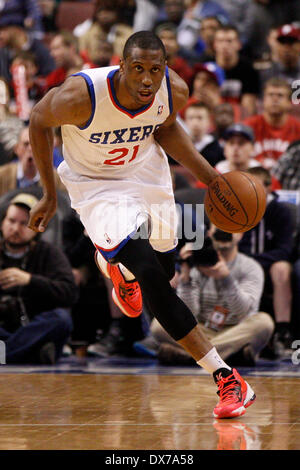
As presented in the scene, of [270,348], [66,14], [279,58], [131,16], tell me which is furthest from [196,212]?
[66,14]

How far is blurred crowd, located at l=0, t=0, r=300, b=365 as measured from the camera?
6352mm

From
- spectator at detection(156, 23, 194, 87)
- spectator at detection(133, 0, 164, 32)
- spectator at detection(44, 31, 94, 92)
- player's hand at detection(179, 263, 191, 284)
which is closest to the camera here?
player's hand at detection(179, 263, 191, 284)

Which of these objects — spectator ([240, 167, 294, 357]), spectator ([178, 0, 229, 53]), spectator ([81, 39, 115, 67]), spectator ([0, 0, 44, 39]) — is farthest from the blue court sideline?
spectator ([0, 0, 44, 39])

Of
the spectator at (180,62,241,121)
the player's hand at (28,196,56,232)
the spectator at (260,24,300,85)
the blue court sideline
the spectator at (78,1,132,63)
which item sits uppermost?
the spectator at (78,1,132,63)

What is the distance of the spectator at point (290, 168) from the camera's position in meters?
7.52

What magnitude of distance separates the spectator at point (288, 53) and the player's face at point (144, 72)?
544 centimetres

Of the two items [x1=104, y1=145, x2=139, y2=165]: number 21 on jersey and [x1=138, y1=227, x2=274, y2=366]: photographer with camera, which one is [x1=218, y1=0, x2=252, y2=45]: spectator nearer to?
[x1=138, y1=227, x2=274, y2=366]: photographer with camera

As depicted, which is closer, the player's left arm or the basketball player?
the basketball player

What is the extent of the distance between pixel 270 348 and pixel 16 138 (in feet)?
12.1

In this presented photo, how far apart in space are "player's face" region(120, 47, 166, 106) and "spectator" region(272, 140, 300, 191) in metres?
3.55

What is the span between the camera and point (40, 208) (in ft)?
15.0

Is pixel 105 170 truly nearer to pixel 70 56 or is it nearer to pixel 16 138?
pixel 16 138

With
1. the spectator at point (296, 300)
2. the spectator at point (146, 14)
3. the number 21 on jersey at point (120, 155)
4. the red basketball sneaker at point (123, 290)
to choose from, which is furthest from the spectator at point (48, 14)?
the number 21 on jersey at point (120, 155)

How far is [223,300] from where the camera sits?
629 centimetres
